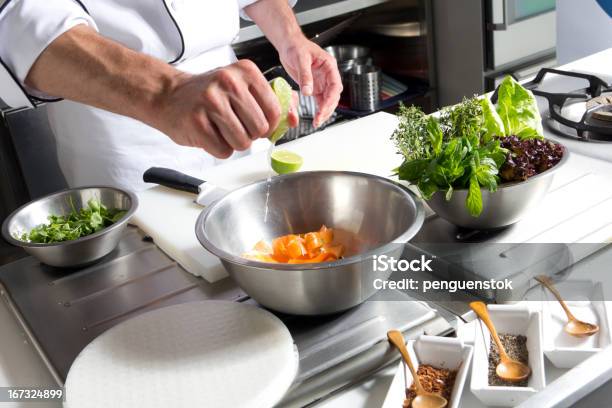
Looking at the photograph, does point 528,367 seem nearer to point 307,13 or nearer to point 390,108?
point 307,13

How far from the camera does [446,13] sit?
9.49ft

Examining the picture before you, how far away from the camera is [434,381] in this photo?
78cm

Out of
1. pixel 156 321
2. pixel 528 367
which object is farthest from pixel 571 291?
pixel 156 321

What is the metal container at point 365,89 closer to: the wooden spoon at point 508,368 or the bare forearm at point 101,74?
the bare forearm at point 101,74

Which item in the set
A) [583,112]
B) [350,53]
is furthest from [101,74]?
[350,53]

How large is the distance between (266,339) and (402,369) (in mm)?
165

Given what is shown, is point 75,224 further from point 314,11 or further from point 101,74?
point 314,11

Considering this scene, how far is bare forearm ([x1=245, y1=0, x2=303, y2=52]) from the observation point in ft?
5.16

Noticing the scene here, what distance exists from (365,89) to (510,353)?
2.04 meters

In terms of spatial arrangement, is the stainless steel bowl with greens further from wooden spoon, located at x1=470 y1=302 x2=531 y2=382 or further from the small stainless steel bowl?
the small stainless steel bowl

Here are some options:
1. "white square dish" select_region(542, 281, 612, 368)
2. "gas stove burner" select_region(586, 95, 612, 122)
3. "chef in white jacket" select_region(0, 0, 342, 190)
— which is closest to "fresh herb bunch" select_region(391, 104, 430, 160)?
"chef in white jacket" select_region(0, 0, 342, 190)

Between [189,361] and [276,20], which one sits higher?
[276,20]

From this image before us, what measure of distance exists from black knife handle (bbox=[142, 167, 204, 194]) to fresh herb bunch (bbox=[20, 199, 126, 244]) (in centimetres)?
16

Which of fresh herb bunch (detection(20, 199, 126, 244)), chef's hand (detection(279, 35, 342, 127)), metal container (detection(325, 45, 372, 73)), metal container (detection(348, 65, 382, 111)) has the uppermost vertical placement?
chef's hand (detection(279, 35, 342, 127))
